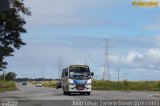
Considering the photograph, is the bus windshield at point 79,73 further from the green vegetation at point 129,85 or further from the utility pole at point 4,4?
the green vegetation at point 129,85

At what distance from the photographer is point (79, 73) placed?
44.8 meters

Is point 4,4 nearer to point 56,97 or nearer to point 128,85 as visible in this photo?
point 56,97

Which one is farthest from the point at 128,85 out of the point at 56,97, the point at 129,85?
the point at 56,97

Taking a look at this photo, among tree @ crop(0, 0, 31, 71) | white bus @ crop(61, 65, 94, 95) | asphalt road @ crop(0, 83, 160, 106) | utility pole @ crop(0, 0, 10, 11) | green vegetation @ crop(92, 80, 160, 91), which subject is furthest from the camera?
green vegetation @ crop(92, 80, 160, 91)

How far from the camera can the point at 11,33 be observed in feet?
137

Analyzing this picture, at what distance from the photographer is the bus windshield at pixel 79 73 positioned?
44781 millimetres

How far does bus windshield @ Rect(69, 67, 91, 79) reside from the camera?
147ft

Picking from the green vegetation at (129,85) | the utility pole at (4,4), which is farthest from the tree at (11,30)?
the green vegetation at (129,85)

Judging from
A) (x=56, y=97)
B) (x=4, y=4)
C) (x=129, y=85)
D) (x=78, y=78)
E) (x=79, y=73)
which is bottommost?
(x=56, y=97)

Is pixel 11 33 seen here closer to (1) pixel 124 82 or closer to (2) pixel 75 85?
(2) pixel 75 85

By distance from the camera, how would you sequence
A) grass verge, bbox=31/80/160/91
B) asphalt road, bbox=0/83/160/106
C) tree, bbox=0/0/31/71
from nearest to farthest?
1. asphalt road, bbox=0/83/160/106
2. tree, bbox=0/0/31/71
3. grass verge, bbox=31/80/160/91

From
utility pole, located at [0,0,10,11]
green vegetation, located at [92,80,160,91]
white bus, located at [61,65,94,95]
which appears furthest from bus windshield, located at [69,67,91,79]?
green vegetation, located at [92,80,160,91]

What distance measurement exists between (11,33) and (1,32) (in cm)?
87

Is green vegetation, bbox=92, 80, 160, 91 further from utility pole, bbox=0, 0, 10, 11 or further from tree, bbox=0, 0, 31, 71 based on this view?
utility pole, bbox=0, 0, 10, 11
